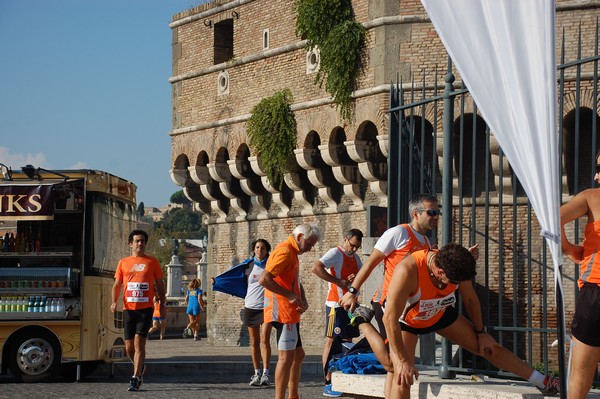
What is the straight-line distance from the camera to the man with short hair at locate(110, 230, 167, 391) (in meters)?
13.2

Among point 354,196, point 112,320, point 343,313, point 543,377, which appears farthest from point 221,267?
point 543,377

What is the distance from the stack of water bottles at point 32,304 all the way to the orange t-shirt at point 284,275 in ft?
15.9

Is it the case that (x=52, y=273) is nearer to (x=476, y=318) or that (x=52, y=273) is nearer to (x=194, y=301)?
(x=476, y=318)

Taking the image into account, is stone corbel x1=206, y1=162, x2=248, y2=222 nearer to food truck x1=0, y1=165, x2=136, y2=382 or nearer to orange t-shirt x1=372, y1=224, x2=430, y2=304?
food truck x1=0, y1=165, x2=136, y2=382

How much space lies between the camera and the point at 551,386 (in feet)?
27.7

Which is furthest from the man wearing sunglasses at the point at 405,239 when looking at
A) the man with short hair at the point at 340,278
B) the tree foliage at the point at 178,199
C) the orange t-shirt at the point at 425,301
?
the tree foliage at the point at 178,199

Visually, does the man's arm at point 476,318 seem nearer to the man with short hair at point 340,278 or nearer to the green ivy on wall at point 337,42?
the man with short hair at point 340,278

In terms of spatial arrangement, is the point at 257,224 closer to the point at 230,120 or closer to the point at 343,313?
the point at 230,120

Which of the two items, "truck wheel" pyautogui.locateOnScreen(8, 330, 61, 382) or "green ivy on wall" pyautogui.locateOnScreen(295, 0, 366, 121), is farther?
"green ivy on wall" pyautogui.locateOnScreen(295, 0, 366, 121)

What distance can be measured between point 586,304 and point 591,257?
0.30 metres

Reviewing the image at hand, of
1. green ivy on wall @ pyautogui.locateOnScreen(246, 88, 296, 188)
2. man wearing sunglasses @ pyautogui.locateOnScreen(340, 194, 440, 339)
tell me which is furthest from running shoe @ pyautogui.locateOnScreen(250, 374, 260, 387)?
green ivy on wall @ pyautogui.locateOnScreen(246, 88, 296, 188)

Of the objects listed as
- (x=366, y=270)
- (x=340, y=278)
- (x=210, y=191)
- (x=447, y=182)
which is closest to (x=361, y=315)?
(x=366, y=270)

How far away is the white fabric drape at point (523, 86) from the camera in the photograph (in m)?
6.90

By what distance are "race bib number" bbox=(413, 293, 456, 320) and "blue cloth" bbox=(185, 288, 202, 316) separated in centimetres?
2054
